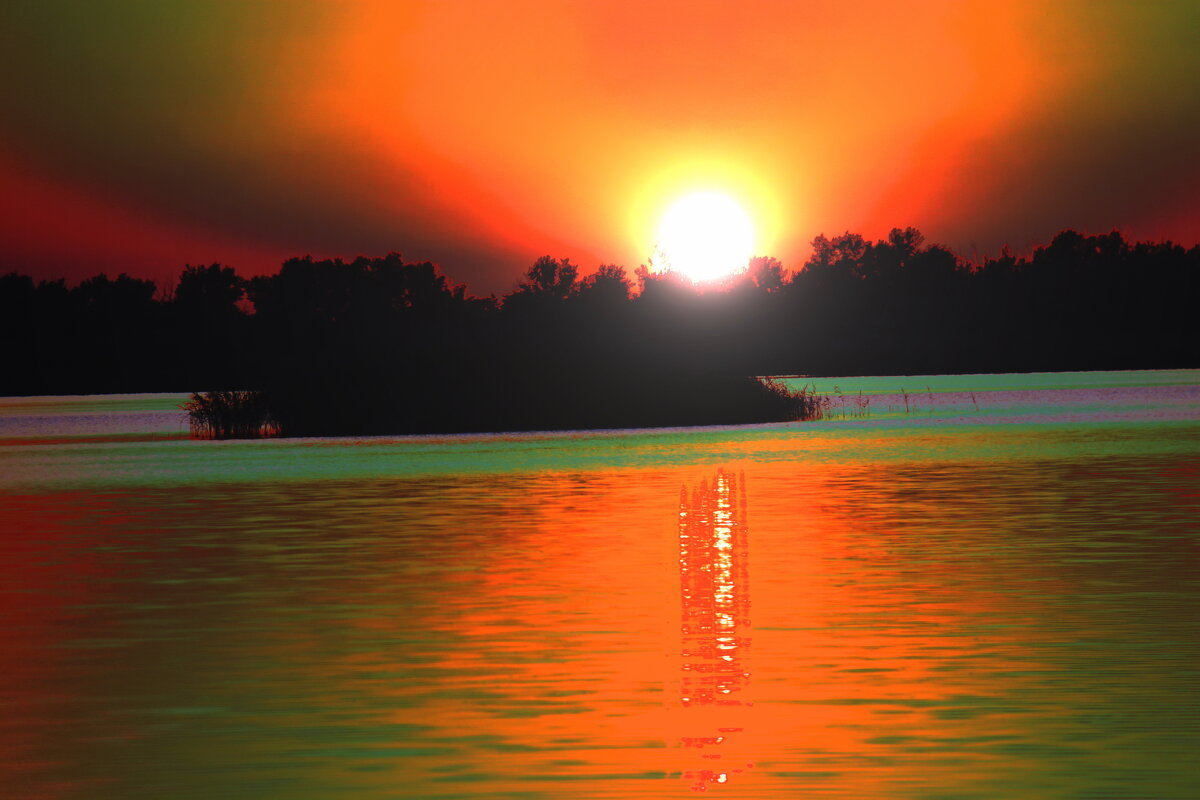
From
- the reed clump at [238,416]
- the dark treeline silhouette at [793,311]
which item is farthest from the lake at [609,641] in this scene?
the dark treeline silhouette at [793,311]

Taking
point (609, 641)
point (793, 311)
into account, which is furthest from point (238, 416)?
point (793, 311)

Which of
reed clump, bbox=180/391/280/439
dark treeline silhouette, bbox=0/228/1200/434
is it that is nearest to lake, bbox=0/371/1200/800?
reed clump, bbox=180/391/280/439

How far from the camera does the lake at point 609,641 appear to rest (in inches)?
324

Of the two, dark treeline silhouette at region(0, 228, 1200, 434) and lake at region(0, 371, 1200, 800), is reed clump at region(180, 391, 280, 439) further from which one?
dark treeline silhouette at region(0, 228, 1200, 434)

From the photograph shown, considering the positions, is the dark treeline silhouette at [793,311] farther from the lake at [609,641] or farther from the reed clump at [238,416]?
the lake at [609,641]

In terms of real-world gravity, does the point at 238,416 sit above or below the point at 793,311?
below

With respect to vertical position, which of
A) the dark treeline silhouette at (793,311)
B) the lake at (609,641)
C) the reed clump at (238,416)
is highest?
the dark treeline silhouette at (793,311)

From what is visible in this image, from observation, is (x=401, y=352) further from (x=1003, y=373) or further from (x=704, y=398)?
(x=1003, y=373)

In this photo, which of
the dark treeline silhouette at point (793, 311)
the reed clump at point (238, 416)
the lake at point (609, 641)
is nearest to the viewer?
the lake at point (609, 641)

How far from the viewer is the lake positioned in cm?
823

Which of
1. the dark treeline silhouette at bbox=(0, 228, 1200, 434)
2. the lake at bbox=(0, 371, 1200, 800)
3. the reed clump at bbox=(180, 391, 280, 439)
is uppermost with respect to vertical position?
the dark treeline silhouette at bbox=(0, 228, 1200, 434)

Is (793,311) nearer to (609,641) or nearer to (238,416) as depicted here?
(238,416)

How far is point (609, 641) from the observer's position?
12133 millimetres

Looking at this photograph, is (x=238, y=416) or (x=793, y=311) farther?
(x=793, y=311)
